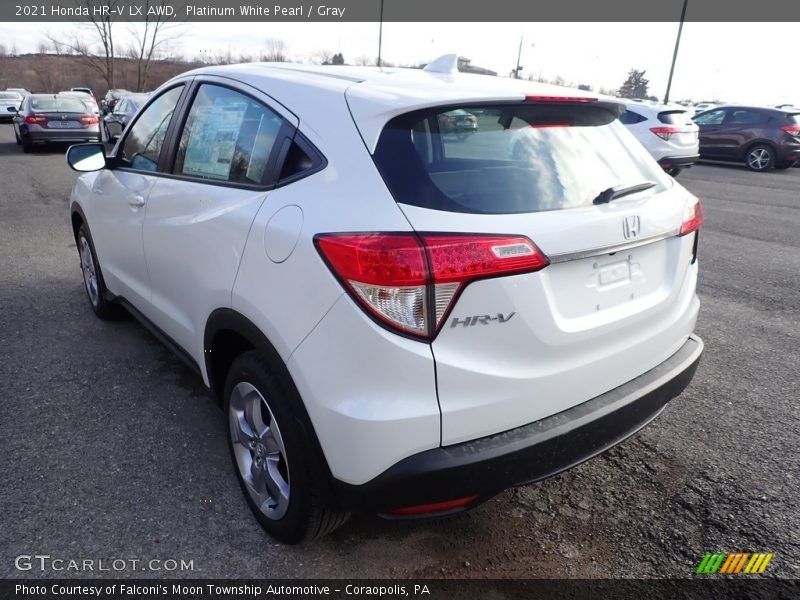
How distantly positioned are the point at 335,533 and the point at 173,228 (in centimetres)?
157

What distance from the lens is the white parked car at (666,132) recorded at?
12.4 metres

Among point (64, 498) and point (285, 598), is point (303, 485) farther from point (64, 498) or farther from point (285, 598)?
point (64, 498)

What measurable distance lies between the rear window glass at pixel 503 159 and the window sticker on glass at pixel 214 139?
961mm

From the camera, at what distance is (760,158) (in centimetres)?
1648

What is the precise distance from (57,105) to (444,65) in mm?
16642

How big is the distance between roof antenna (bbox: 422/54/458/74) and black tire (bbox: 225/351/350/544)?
1528mm

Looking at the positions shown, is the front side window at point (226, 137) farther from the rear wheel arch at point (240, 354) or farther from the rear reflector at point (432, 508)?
the rear reflector at point (432, 508)

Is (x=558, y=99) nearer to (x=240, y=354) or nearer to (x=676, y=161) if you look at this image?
(x=240, y=354)

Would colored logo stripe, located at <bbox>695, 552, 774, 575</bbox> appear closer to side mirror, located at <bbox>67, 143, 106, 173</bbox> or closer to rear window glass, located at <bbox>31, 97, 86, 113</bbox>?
side mirror, located at <bbox>67, 143, 106, 173</bbox>

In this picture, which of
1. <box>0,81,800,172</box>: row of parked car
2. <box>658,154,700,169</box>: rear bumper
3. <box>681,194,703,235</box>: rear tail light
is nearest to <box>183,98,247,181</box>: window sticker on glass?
<box>681,194,703,235</box>: rear tail light

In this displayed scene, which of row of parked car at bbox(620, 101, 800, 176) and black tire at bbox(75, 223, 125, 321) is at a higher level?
row of parked car at bbox(620, 101, 800, 176)

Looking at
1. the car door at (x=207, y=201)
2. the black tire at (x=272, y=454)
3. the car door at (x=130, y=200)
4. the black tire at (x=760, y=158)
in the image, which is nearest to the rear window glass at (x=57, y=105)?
the car door at (x=130, y=200)

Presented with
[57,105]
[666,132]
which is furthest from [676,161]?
[57,105]

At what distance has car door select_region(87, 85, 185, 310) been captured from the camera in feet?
10.7
